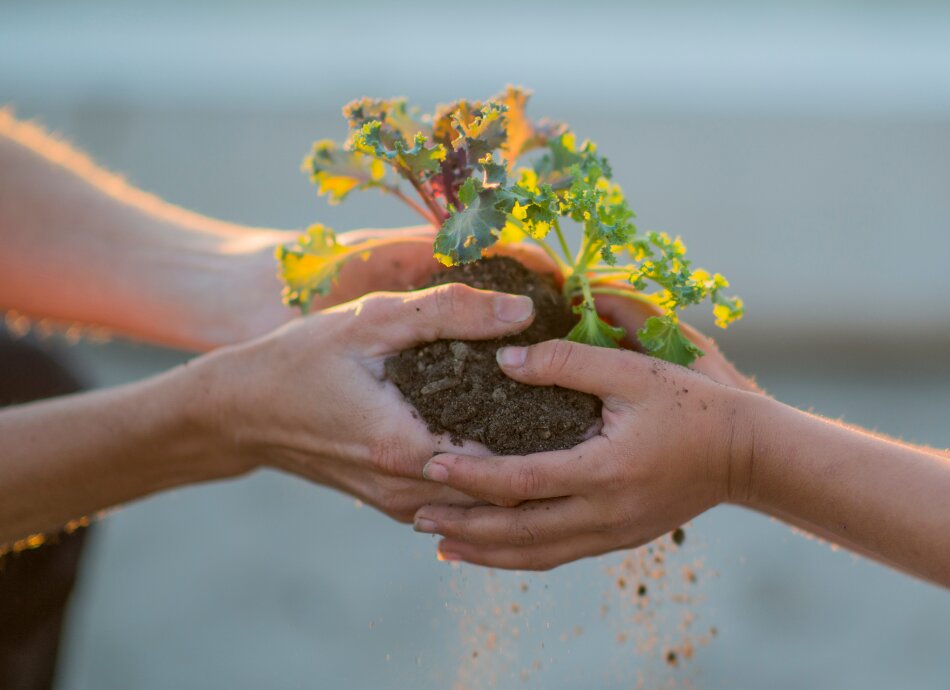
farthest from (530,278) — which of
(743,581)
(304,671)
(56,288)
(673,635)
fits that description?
(743,581)

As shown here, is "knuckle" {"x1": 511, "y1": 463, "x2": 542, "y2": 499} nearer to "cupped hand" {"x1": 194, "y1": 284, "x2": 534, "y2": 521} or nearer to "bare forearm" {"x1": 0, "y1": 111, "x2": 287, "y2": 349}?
"cupped hand" {"x1": 194, "y1": 284, "x2": 534, "y2": 521}

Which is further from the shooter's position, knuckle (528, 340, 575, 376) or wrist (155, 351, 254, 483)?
wrist (155, 351, 254, 483)

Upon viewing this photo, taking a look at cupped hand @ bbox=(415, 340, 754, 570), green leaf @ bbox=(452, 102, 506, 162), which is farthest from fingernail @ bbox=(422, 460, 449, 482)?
green leaf @ bbox=(452, 102, 506, 162)

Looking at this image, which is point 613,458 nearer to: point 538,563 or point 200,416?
point 538,563

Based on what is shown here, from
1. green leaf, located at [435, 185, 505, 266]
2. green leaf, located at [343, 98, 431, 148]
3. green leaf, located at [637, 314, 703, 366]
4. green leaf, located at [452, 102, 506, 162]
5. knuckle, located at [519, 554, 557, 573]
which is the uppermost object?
green leaf, located at [343, 98, 431, 148]

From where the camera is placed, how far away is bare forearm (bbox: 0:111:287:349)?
246 cm

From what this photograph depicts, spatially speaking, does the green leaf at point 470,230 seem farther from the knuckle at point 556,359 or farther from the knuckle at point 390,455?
the knuckle at point 390,455

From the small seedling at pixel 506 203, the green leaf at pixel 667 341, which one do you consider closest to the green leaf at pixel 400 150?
the small seedling at pixel 506 203

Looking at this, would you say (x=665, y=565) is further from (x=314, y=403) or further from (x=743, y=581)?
(x=743, y=581)

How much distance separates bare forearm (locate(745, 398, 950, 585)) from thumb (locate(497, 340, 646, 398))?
0.25m

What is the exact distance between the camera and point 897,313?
5.43 metres

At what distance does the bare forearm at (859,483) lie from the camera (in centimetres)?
151

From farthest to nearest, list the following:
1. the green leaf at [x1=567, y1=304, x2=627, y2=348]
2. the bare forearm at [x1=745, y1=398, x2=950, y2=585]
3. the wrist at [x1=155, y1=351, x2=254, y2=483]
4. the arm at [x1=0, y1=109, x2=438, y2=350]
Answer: the arm at [x1=0, y1=109, x2=438, y2=350] → the wrist at [x1=155, y1=351, x2=254, y2=483] → the green leaf at [x1=567, y1=304, x2=627, y2=348] → the bare forearm at [x1=745, y1=398, x2=950, y2=585]

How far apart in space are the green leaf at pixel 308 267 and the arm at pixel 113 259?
461 millimetres
